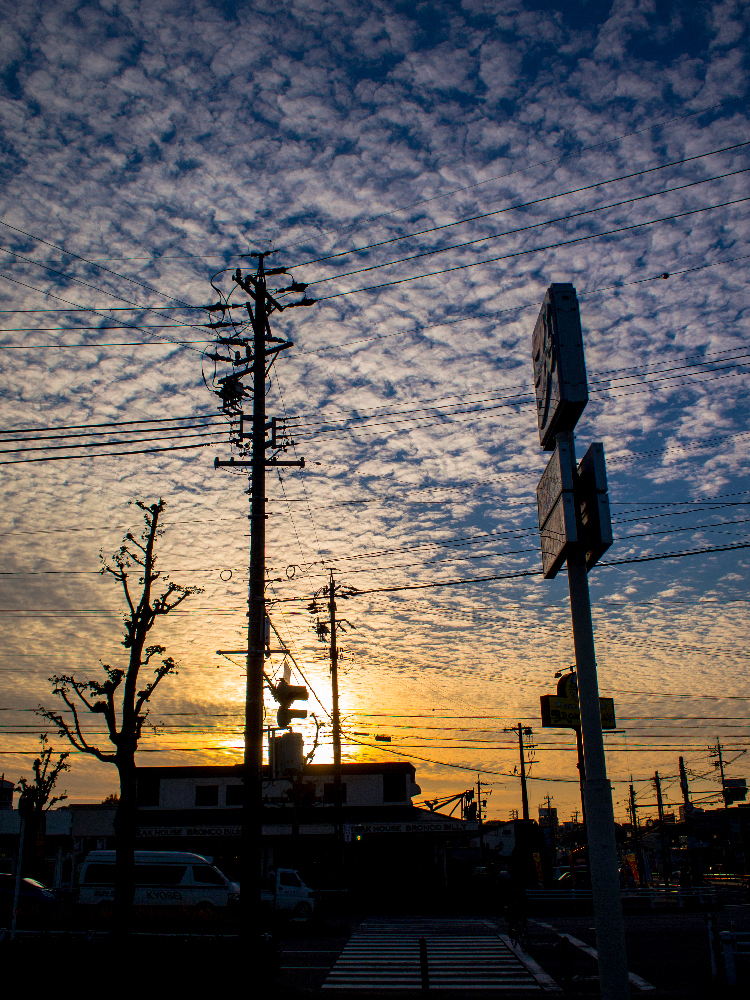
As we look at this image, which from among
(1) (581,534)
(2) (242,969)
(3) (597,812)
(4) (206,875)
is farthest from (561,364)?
(4) (206,875)

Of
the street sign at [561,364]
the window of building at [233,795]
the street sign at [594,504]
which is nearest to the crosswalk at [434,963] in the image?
the street sign at [594,504]

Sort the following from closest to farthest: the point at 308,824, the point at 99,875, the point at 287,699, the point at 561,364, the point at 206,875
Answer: the point at 561,364, the point at 287,699, the point at 206,875, the point at 99,875, the point at 308,824

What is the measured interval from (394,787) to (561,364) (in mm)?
41470

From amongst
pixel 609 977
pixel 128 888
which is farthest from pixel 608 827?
pixel 128 888

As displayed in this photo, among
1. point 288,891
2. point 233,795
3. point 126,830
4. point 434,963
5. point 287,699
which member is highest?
point 287,699

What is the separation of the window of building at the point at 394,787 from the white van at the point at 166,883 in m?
17.3

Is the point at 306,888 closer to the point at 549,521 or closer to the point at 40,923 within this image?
the point at 40,923

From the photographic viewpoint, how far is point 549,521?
7.48 meters

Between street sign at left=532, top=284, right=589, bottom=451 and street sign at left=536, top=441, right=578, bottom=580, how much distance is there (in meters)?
0.30

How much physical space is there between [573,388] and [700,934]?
21795 millimetres

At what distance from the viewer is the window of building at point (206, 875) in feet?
90.5

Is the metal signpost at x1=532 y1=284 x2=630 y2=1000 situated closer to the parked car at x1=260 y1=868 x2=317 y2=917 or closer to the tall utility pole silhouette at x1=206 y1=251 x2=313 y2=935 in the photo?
the tall utility pole silhouette at x1=206 y1=251 x2=313 y2=935

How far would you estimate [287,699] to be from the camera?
1365 cm

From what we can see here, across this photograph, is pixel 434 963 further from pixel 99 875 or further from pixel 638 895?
pixel 638 895
